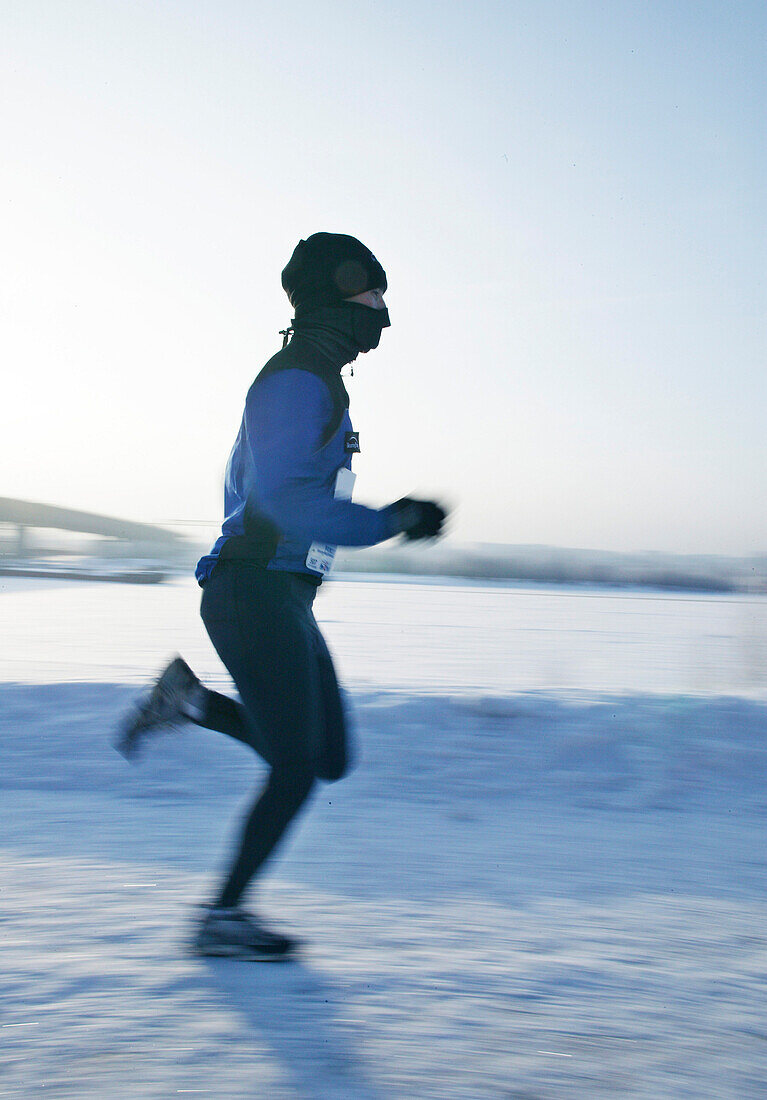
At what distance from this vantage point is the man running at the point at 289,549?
2.09m

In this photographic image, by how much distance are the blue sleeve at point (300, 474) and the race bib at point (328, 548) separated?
45 mm

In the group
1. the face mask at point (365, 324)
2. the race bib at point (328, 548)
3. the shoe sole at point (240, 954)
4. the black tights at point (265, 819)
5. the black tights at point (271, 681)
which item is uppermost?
the face mask at point (365, 324)

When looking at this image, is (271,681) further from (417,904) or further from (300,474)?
(417,904)

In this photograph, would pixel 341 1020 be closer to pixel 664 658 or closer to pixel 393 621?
pixel 664 658

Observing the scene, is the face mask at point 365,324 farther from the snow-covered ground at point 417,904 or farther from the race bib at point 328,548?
the snow-covered ground at point 417,904

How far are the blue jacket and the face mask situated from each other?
15cm

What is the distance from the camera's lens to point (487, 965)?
2227 mm

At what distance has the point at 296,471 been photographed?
6.82 ft

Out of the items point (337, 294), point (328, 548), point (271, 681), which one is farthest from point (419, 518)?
point (337, 294)

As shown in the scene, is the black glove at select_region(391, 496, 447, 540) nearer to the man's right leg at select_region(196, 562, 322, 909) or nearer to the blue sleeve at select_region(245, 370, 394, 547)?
the blue sleeve at select_region(245, 370, 394, 547)

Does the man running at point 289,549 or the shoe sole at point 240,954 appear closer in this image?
the man running at point 289,549

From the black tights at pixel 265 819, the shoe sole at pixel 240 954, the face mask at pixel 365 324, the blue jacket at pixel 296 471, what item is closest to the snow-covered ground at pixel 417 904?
the shoe sole at pixel 240 954

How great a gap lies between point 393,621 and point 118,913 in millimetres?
9799

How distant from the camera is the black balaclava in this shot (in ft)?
7.50
